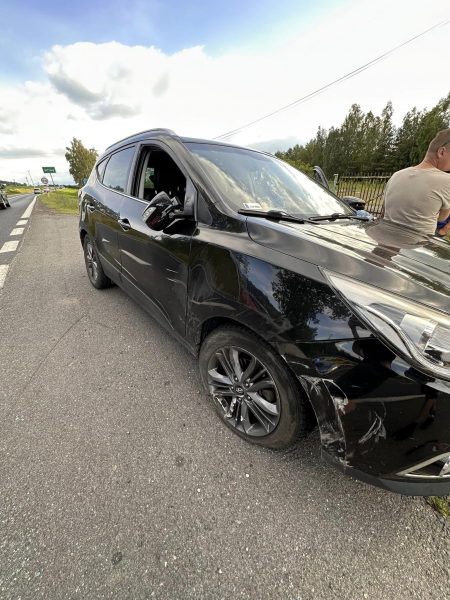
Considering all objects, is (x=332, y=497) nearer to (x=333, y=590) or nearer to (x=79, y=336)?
(x=333, y=590)

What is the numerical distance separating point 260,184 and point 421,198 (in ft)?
4.65

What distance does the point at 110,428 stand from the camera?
69.5 inches

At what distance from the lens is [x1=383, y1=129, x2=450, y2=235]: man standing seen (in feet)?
7.46

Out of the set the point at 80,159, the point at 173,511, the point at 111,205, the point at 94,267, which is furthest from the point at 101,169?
the point at 80,159

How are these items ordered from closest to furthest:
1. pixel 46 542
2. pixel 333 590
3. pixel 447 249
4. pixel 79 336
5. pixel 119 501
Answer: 1. pixel 333 590
2. pixel 46 542
3. pixel 119 501
4. pixel 447 249
5. pixel 79 336

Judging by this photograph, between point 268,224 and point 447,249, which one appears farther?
point 447,249

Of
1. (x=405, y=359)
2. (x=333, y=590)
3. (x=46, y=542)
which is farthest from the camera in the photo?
(x=46, y=542)

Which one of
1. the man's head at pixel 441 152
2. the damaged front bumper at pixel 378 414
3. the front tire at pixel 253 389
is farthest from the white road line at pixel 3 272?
the man's head at pixel 441 152

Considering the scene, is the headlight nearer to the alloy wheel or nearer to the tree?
the alloy wheel

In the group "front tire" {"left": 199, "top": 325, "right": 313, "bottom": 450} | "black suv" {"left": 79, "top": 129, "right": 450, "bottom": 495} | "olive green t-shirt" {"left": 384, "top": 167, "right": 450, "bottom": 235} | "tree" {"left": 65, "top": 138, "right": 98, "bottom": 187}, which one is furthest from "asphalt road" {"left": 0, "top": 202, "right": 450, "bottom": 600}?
"tree" {"left": 65, "top": 138, "right": 98, "bottom": 187}

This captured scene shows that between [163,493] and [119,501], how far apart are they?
0.22 metres

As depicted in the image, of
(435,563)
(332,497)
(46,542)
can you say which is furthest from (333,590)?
(46,542)

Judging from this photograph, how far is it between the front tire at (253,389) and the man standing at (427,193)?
1.88m

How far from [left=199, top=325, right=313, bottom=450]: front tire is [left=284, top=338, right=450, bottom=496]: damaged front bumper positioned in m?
0.14
